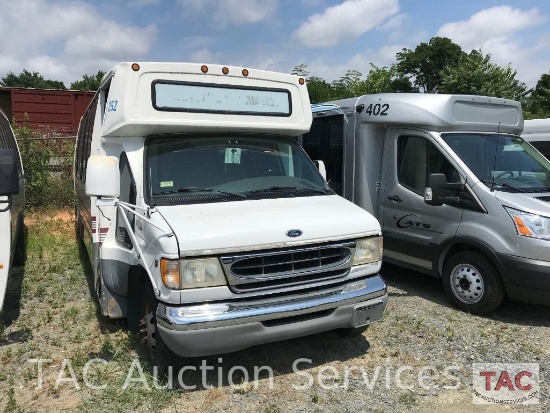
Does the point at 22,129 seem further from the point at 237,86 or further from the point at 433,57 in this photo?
the point at 433,57

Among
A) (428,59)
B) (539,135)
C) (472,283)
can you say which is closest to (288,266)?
(472,283)

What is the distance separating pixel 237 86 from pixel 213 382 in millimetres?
2831

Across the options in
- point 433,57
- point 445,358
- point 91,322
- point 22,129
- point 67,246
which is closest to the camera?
point 445,358

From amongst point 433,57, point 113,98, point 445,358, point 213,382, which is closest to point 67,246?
point 113,98

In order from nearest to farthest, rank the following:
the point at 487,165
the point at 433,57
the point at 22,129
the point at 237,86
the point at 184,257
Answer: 1. the point at 184,257
2. the point at 237,86
3. the point at 487,165
4. the point at 22,129
5. the point at 433,57

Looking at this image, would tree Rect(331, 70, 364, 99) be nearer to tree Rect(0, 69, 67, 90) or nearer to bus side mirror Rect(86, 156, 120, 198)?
bus side mirror Rect(86, 156, 120, 198)

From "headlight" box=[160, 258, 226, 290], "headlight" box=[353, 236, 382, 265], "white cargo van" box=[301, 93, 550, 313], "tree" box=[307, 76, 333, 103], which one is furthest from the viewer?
"tree" box=[307, 76, 333, 103]

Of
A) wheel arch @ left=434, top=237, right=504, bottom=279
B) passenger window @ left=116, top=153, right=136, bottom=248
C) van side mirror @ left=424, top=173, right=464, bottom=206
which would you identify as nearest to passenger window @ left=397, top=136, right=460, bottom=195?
van side mirror @ left=424, top=173, right=464, bottom=206

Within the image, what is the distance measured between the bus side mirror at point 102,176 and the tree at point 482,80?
27.5 metres

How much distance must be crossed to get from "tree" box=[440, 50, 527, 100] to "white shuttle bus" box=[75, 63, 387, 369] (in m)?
26.0

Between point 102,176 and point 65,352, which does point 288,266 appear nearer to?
point 102,176

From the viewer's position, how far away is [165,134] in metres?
4.76

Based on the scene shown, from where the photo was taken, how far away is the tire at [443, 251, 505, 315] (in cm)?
546

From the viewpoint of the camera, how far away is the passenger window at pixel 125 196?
4.51 m
